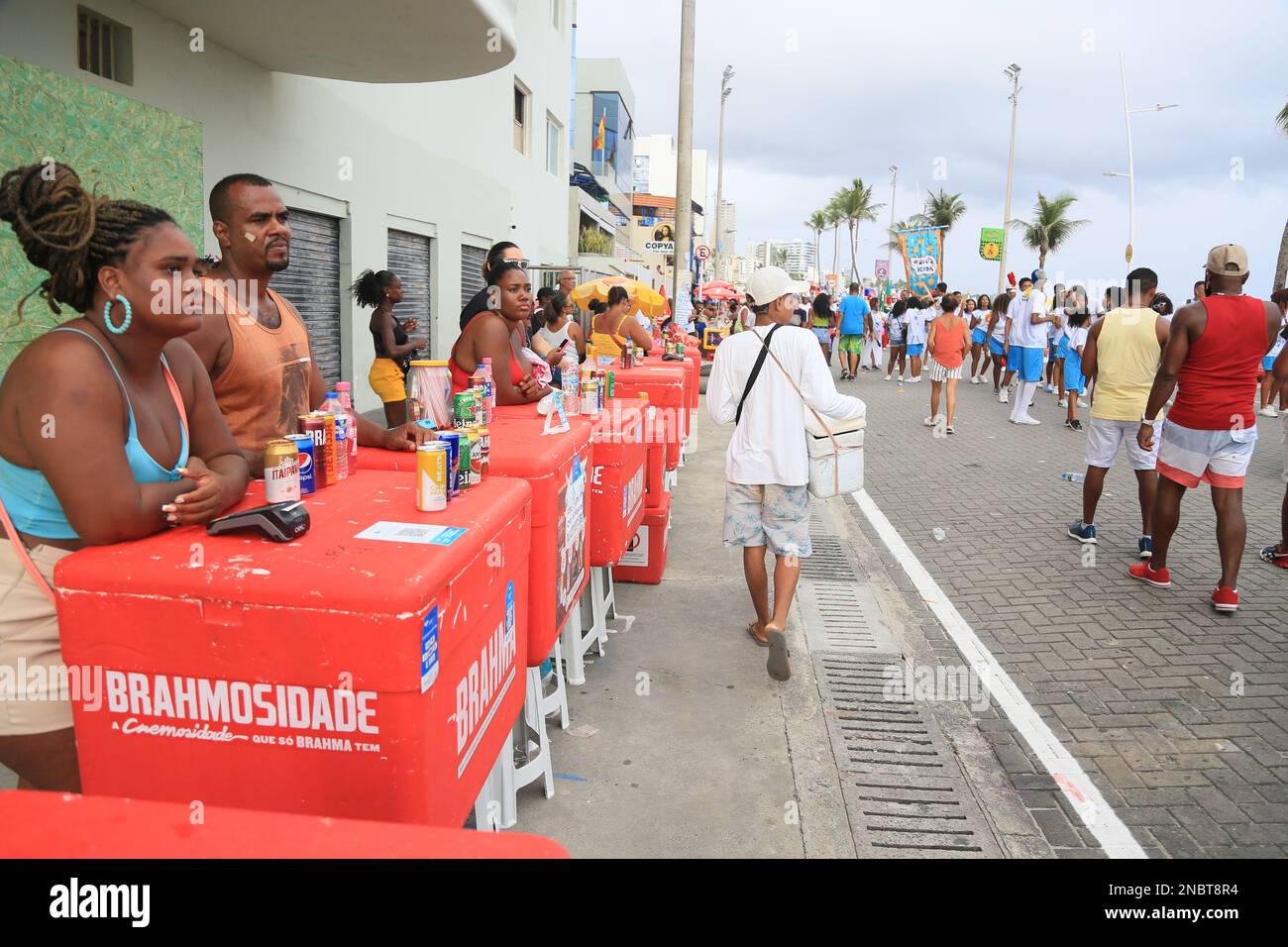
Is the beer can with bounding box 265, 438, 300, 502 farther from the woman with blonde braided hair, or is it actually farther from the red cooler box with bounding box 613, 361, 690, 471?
the red cooler box with bounding box 613, 361, 690, 471

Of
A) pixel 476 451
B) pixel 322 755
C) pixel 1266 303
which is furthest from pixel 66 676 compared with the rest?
pixel 1266 303

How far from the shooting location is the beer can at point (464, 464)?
2.76m

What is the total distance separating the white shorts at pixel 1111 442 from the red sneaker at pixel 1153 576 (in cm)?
97

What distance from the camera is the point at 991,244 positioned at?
4422cm

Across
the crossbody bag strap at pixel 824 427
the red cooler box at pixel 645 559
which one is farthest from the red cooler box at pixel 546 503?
the red cooler box at pixel 645 559

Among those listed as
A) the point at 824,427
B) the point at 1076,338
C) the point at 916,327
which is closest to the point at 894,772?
the point at 824,427

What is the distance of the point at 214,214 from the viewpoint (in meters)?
3.33

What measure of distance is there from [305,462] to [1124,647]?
4.76 metres

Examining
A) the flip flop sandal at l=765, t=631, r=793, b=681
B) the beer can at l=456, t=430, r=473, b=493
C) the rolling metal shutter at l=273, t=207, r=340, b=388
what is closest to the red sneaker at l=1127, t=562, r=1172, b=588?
the flip flop sandal at l=765, t=631, r=793, b=681

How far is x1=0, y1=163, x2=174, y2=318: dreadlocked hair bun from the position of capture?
2168 mm

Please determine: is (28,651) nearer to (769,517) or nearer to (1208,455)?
(769,517)

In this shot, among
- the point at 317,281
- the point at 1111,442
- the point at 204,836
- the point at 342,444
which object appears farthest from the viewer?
the point at 317,281

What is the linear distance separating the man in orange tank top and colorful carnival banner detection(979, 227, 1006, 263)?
1799 inches

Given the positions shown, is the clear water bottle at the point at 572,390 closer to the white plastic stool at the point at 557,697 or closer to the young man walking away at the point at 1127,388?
the white plastic stool at the point at 557,697
